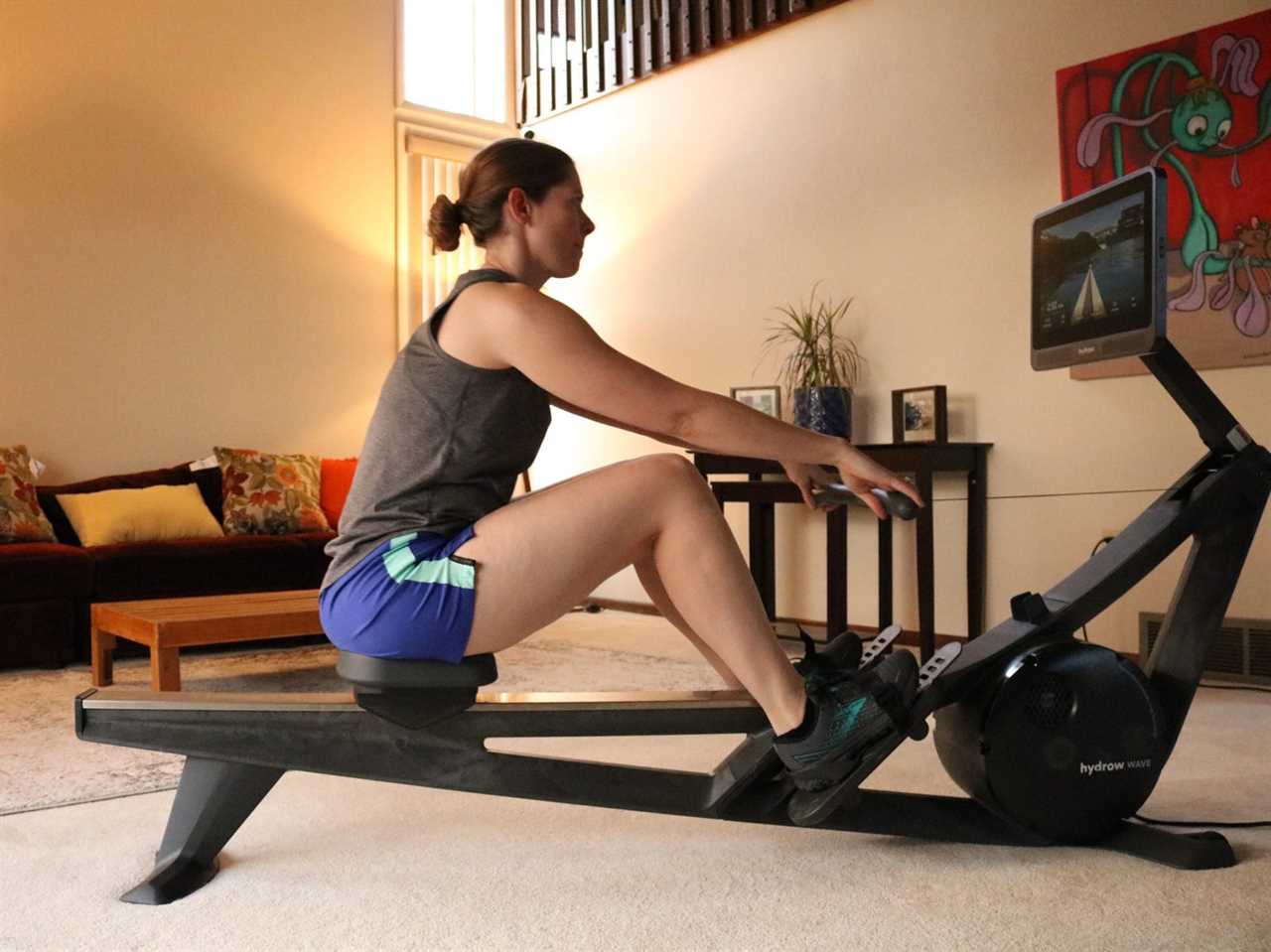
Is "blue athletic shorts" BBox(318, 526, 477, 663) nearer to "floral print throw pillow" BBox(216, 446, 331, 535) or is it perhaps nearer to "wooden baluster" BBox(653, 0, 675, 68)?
"floral print throw pillow" BBox(216, 446, 331, 535)

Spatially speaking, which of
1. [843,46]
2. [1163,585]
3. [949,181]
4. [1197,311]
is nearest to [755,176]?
[843,46]

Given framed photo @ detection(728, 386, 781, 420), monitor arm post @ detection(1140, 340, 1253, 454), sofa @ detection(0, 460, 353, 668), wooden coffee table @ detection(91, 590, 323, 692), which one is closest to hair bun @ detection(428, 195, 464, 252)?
monitor arm post @ detection(1140, 340, 1253, 454)

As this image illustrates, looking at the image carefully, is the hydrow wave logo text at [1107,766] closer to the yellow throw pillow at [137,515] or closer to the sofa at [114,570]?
the sofa at [114,570]

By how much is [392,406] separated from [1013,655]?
108cm

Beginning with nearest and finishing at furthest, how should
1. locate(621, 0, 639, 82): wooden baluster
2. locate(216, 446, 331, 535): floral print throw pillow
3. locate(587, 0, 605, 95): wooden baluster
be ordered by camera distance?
1. locate(216, 446, 331, 535): floral print throw pillow
2. locate(621, 0, 639, 82): wooden baluster
3. locate(587, 0, 605, 95): wooden baluster

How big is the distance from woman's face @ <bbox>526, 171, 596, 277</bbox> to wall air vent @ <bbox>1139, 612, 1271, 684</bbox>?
7.91 ft

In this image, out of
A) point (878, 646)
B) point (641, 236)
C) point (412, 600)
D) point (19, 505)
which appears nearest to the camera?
point (412, 600)

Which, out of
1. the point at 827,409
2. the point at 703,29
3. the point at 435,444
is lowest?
the point at 435,444

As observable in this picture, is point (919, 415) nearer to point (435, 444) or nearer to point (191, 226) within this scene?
point (435, 444)

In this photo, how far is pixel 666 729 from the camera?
191cm

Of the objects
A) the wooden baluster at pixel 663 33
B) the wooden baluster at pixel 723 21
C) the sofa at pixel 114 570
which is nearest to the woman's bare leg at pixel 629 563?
the sofa at pixel 114 570

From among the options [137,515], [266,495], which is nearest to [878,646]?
[137,515]

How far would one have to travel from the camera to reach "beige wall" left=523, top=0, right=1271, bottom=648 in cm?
394

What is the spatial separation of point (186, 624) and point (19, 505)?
180 cm
